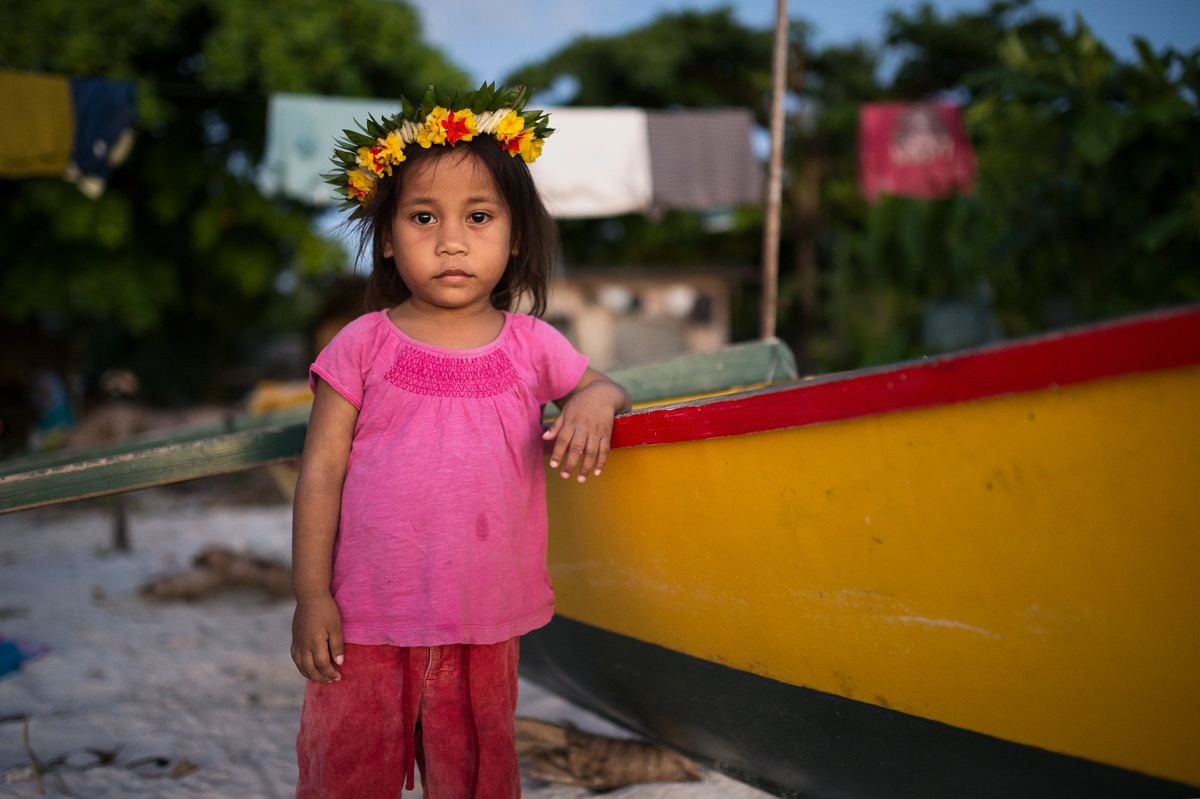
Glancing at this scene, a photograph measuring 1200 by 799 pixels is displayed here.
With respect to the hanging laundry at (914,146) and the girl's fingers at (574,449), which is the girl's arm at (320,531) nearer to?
the girl's fingers at (574,449)

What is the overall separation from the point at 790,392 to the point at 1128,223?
519 cm

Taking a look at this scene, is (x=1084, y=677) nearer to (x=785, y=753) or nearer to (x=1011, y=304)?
(x=785, y=753)

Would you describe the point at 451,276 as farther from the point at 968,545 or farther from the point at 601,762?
the point at 601,762

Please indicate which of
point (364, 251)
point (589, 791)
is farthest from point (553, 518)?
point (364, 251)

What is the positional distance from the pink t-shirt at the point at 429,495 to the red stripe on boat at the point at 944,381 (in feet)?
0.93

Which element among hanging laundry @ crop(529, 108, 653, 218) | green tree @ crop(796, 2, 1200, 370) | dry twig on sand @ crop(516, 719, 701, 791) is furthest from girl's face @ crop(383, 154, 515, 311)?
hanging laundry @ crop(529, 108, 653, 218)

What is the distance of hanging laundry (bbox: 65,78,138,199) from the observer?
5.55 meters

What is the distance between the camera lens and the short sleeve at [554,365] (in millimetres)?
1413

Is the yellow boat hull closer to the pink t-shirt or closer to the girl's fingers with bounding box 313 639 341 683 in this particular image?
the pink t-shirt

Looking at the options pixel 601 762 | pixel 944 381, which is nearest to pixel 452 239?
pixel 944 381

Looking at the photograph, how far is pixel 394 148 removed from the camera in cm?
133

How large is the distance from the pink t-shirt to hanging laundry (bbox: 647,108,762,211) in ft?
19.5

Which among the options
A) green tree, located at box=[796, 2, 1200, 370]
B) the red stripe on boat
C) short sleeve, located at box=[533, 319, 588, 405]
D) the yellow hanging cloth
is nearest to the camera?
the red stripe on boat

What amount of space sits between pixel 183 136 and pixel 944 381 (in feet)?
33.1
